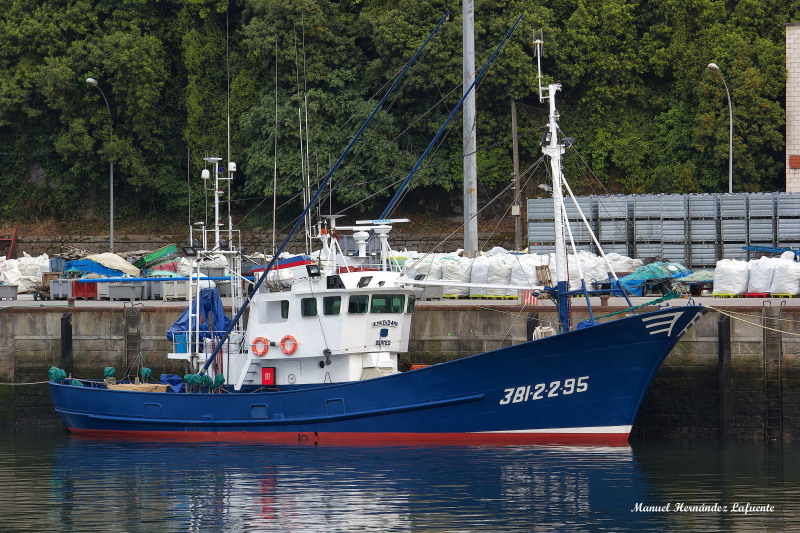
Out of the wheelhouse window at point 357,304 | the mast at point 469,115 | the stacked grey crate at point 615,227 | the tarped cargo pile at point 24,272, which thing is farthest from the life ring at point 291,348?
the tarped cargo pile at point 24,272

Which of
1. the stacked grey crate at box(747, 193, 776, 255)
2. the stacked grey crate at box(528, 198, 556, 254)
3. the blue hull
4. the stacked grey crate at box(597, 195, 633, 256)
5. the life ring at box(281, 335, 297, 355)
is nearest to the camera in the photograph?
the blue hull

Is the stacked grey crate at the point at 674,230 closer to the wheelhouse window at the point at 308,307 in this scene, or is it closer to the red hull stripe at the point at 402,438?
the red hull stripe at the point at 402,438

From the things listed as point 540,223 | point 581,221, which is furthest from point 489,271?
point 581,221

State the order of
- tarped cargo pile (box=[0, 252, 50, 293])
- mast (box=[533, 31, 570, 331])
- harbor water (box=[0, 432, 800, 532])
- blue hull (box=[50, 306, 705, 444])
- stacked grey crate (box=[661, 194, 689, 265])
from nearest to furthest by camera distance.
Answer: harbor water (box=[0, 432, 800, 532]), blue hull (box=[50, 306, 705, 444]), mast (box=[533, 31, 570, 331]), stacked grey crate (box=[661, 194, 689, 265]), tarped cargo pile (box=[0, 252, 50, 293])

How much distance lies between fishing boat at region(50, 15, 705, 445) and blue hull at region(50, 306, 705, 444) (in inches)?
1.0

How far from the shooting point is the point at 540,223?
114 ft

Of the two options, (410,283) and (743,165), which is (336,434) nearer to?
(410,283)

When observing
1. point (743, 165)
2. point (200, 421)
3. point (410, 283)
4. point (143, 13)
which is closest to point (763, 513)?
point (410, 283)

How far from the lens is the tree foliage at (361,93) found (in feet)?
146

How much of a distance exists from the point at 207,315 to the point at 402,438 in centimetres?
580

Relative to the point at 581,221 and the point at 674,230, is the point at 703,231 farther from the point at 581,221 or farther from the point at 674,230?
the point at 581,221

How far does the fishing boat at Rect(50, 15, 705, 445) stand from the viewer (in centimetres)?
2064

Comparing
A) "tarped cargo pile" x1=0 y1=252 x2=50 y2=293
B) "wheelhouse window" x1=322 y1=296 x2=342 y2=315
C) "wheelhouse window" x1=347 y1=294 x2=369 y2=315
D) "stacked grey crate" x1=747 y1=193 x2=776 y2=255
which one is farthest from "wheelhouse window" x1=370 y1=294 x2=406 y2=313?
"tarped cargo pile" x1=0 y1=252 x2=50 y2=293

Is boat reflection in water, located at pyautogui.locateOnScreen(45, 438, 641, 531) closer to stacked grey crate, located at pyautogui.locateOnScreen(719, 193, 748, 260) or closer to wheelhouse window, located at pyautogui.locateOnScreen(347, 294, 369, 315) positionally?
wheelhouse window, located at pyautogui.locateOnScreen(347, 294, 369, 315)
